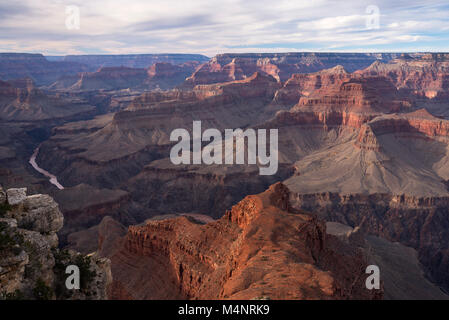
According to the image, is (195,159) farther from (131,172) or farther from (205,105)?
(205,105)

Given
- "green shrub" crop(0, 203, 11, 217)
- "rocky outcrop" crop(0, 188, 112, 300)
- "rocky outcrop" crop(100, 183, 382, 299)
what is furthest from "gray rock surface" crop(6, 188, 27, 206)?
"rocky outcrop" crop(100, 183, 382, 299)

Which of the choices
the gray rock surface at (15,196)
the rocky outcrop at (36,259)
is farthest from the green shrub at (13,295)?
the gray rock surface at (15,196)

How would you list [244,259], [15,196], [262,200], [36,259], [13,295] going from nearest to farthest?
[13,295] < [36,259] < [15,196] < [244,259] < [262,200]

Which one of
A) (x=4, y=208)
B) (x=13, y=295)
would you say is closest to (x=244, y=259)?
(x=13, y=295)

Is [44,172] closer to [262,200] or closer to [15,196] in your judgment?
[262,200]

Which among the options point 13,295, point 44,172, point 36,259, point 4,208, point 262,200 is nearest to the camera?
point 13,295
